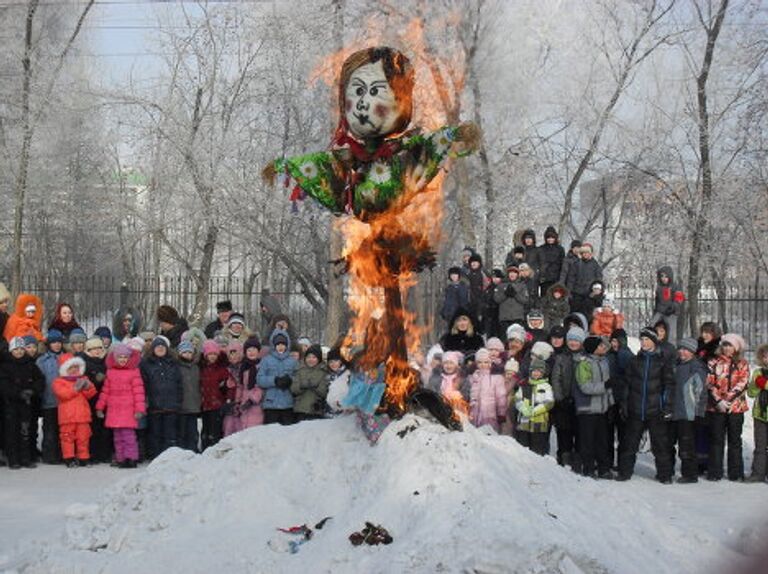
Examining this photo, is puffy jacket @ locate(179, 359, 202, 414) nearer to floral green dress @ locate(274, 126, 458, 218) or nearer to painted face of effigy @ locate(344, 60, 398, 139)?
floral green dress @ locate(274, 126, 458, 218)

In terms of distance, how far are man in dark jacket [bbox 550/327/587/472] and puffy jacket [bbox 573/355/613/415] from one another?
10 centimetres

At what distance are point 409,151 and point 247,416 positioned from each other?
521cm

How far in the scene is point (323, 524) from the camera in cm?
629

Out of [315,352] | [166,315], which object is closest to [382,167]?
[315,352]

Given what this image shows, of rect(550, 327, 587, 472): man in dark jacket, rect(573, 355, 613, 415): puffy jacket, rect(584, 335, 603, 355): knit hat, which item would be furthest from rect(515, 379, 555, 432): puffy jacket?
rect(584, 335, 603, 355): knit hat

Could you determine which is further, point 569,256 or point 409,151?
point 569,256

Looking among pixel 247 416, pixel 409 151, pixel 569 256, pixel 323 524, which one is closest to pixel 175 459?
pixel 323 524

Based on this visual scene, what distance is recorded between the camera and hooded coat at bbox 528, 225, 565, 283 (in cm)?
1462

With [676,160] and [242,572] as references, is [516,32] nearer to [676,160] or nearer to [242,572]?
[676,160]

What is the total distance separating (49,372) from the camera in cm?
1136

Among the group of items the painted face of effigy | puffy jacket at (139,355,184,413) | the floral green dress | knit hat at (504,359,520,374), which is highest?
the painted face of effigy

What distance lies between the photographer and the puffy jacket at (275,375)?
1080cm

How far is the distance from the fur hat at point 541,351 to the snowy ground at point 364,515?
2.95 m

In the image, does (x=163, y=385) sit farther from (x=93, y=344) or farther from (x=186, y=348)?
(x=93, y=344)
